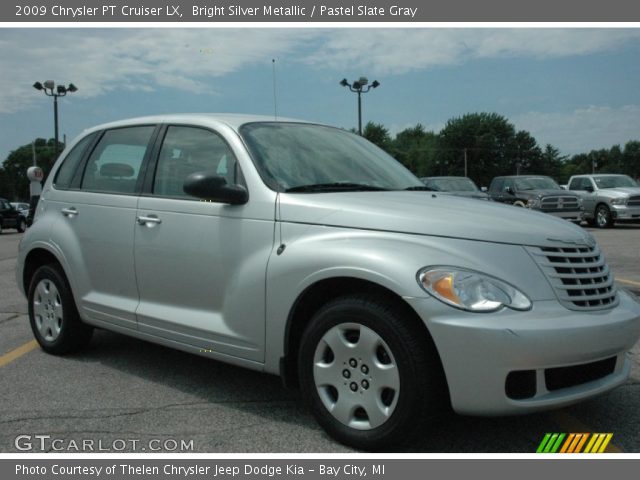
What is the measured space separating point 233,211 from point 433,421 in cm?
159

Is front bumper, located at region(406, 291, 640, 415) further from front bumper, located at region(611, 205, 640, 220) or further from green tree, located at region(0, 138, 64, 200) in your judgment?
green tree, located at region(0, 138, 64, 200)

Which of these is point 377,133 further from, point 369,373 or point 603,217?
point 369,373

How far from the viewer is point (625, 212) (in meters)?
20.7

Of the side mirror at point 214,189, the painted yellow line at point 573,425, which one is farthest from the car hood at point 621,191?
the side mirror at point 214,189

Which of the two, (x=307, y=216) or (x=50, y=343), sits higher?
(x=307, y=216)

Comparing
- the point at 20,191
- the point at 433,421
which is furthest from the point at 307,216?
the point at 20,191

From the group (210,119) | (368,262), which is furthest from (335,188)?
(210,119)

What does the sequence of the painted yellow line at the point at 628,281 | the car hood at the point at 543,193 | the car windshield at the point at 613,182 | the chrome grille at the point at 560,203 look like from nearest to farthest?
the painted yellow line at the point at 628,281, the chrome grille at the point at 560,203, the car hood at the point at 543,193, the car windshield at the point at 613,182

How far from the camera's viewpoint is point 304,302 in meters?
3.52

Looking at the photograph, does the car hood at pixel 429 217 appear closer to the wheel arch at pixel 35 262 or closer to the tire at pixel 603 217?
the wheel arch at pixel 35 262

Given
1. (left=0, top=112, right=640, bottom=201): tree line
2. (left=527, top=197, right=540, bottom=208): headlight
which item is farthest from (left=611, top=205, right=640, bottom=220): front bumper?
(left=0, top=112, right=640, bottom=201): tree line

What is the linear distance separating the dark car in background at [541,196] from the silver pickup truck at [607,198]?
2.61 feet

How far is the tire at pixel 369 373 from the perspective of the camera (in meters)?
3.02

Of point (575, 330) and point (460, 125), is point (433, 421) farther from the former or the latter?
point (460, 125)
